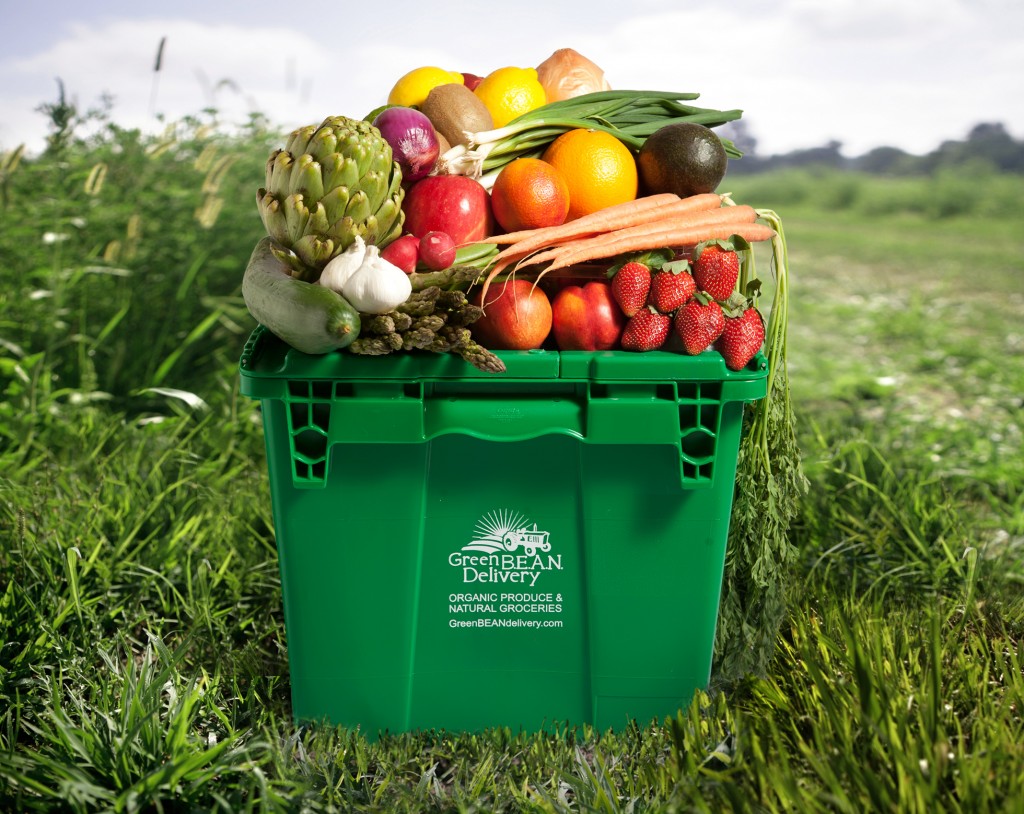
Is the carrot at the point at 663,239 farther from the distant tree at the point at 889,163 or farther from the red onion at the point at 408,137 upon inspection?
the distant tree at the point at 889,163

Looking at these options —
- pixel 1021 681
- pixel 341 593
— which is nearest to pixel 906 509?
pixel 1021 681

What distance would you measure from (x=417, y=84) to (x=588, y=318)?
96 centimetres

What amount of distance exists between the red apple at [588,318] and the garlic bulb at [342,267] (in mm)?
464

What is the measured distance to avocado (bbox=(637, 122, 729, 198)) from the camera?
238 centimetres

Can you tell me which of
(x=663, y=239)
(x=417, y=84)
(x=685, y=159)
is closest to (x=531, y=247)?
(x=663, y=239)

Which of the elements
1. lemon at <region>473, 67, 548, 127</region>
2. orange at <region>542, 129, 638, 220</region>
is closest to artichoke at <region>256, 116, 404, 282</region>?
orange at <region>542, 129, 638, 220</region>

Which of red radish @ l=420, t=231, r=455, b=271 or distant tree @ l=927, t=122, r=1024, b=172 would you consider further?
distant tree @ l=927, t=122, r=1024, b=172

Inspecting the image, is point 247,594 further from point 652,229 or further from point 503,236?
point 652,229

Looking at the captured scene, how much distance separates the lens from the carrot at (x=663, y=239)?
219 centimetres

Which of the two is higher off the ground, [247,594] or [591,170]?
[591,170]

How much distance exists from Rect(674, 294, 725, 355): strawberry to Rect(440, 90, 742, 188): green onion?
68 centimetres

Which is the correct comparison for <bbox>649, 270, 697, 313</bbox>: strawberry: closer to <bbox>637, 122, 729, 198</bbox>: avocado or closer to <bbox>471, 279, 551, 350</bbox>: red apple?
<bbox>471, 279, 551, 350</bbox>: red apple

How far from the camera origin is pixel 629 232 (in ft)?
7.32

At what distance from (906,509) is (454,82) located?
1.96m
